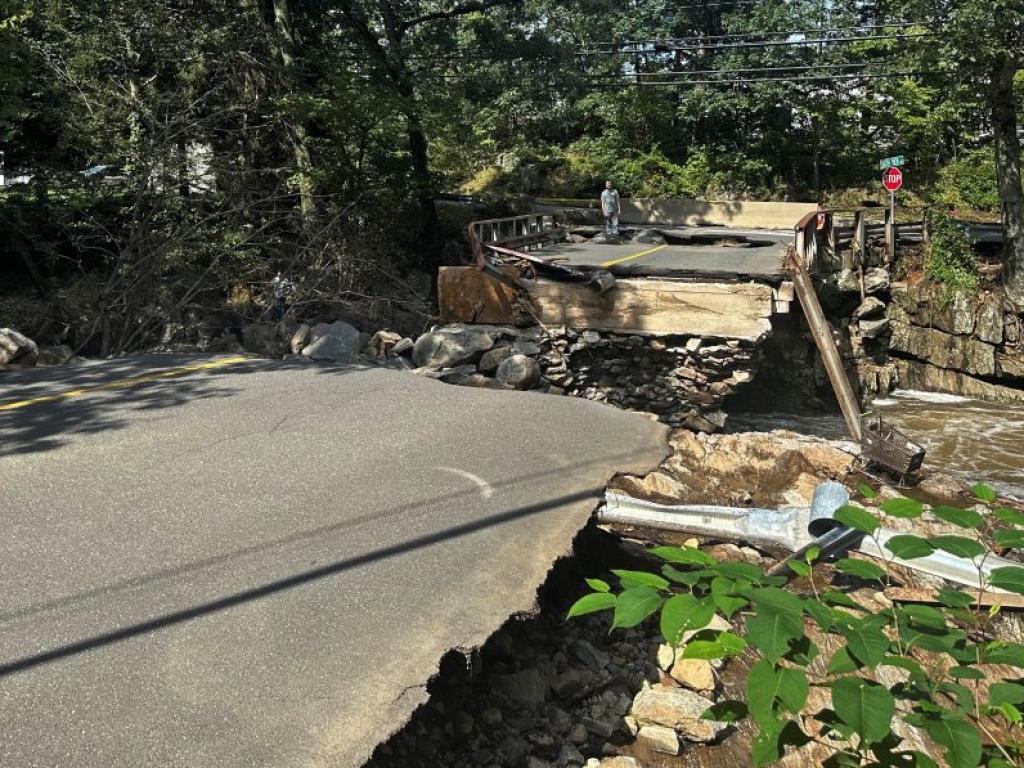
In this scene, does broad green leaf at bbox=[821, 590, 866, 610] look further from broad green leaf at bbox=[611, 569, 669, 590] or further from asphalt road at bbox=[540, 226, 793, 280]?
asphalt road at bbox=[540, 226, 793, 280]

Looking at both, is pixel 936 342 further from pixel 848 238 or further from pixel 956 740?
pixel 956 740

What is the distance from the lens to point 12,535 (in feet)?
16.0

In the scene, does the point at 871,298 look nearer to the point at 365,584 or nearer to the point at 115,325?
the point at 115,325

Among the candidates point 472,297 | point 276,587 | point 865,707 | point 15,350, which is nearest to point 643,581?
point 865,707

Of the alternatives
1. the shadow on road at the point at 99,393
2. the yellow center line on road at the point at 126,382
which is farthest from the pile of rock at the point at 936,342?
the shadow on road at the point at 99,393

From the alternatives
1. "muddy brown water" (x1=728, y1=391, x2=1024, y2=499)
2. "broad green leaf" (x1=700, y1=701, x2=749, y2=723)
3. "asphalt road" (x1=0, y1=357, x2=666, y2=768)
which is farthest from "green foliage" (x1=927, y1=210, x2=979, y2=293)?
"broad green leaf" (x1=700, y1=701, x2=749, y2=723)

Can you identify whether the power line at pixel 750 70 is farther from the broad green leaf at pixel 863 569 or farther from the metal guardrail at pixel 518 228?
the broad green leaf at pixel 863 569

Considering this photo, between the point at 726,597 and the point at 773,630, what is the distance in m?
0.15

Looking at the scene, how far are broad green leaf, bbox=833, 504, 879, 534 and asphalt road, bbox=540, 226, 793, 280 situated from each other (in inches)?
462

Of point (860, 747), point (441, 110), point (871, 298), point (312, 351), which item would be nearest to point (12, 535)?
point (860, 747)

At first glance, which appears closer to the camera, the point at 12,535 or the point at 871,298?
the point at 12,535

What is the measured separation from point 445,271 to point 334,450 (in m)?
8.54

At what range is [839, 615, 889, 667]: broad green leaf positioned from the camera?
2010mm

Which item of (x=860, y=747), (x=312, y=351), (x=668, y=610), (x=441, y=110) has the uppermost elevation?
(x=441, y=110)
